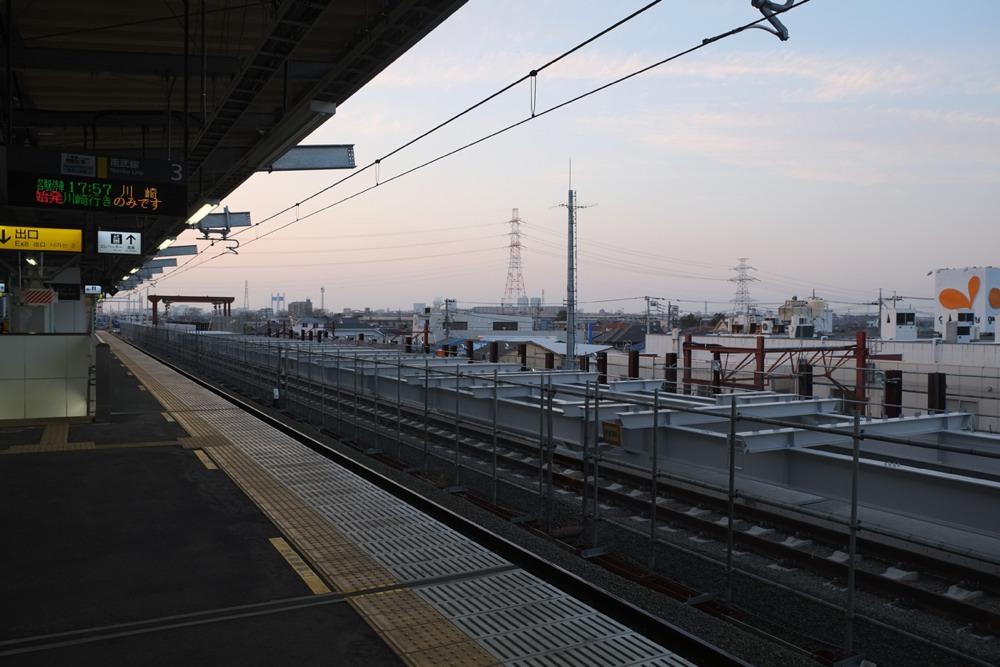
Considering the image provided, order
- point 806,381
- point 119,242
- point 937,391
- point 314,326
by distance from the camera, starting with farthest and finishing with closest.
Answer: point 314,326, point 119,242, point 806,381, point 937,391

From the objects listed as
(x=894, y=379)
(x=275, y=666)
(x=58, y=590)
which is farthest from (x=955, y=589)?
(x=894, y=379)

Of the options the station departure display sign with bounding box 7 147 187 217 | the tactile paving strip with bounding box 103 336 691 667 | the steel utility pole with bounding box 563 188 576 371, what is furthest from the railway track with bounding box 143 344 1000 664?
the steel utility pole with bounding box 563 188 576 371

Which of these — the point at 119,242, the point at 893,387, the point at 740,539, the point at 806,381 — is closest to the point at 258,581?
the point at 740,539

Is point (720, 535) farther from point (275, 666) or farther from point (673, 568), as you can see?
point (275, 666)

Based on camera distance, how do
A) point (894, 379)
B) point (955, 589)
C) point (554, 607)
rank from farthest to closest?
point (894, 379), point (955, 589), point (554, 607)

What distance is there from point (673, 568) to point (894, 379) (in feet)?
41.6

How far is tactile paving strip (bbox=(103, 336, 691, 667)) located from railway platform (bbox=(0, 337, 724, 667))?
0.05 feet

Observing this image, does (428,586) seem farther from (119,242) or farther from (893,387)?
(119,242)

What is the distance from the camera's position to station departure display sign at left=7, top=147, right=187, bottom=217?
10328 mm

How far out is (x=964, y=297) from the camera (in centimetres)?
4656

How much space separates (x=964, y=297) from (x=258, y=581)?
168 ft

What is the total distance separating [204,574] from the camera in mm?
6188

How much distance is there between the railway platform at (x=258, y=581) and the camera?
488 cm

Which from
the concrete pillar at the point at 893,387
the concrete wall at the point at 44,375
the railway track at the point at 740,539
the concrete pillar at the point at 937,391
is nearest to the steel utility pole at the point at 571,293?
the concrete pillar at the point at 893,387
